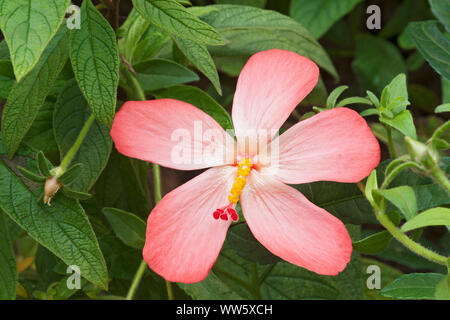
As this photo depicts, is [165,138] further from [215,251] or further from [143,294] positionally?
[143,294]

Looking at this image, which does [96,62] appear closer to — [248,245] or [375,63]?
[248,245]

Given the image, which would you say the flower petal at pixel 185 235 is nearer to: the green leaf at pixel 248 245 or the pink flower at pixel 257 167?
the pink flower at pixel 257 167

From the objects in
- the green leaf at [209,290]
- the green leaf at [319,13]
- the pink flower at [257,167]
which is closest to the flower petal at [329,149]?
the pink flower at [257,167]

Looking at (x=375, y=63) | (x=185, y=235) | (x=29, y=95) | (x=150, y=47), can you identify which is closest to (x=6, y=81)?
(x=29, y=95)

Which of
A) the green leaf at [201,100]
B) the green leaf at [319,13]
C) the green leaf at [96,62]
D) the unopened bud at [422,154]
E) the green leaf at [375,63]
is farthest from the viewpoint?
the green leaf at [375,63]

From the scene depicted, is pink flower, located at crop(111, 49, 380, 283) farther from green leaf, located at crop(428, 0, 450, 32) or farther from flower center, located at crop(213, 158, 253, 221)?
green leaf, located at crop(428, 0, 450, 32)
